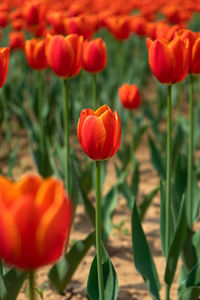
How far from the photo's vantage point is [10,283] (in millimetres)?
1478

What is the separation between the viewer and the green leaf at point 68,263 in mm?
1843

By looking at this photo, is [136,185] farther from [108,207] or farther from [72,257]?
[72,257]

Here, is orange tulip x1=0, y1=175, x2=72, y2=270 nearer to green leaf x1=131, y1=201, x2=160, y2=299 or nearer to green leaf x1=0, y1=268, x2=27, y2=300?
green leaf x1=0, y1=268, x2=27, y2=300

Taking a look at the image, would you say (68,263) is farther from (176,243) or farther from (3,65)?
(3,65)

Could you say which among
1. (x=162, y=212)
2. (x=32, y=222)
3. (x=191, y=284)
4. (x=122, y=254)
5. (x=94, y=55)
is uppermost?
(x=94, y=55)

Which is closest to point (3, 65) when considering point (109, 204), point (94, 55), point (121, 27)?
point (94, 55)

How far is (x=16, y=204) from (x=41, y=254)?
92 mm

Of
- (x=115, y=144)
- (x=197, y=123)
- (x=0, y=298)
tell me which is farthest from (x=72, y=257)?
(x=197, y=123)

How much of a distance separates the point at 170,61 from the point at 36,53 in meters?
1.06

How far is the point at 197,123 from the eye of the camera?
3609 mm

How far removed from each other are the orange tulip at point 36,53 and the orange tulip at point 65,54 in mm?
503

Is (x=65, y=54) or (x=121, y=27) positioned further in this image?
(x=121, y=27)

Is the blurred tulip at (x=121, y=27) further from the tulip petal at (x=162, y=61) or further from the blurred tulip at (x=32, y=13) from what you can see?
the tulip petal at (x=162, y=61)

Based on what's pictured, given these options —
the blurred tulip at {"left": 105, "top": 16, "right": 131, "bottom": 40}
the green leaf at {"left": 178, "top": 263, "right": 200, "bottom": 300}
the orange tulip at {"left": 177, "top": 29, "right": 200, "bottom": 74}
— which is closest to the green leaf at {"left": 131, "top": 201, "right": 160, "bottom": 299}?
the green leaf at {"left": 178, "top": 263, "right": 200, "bottom": 300}
